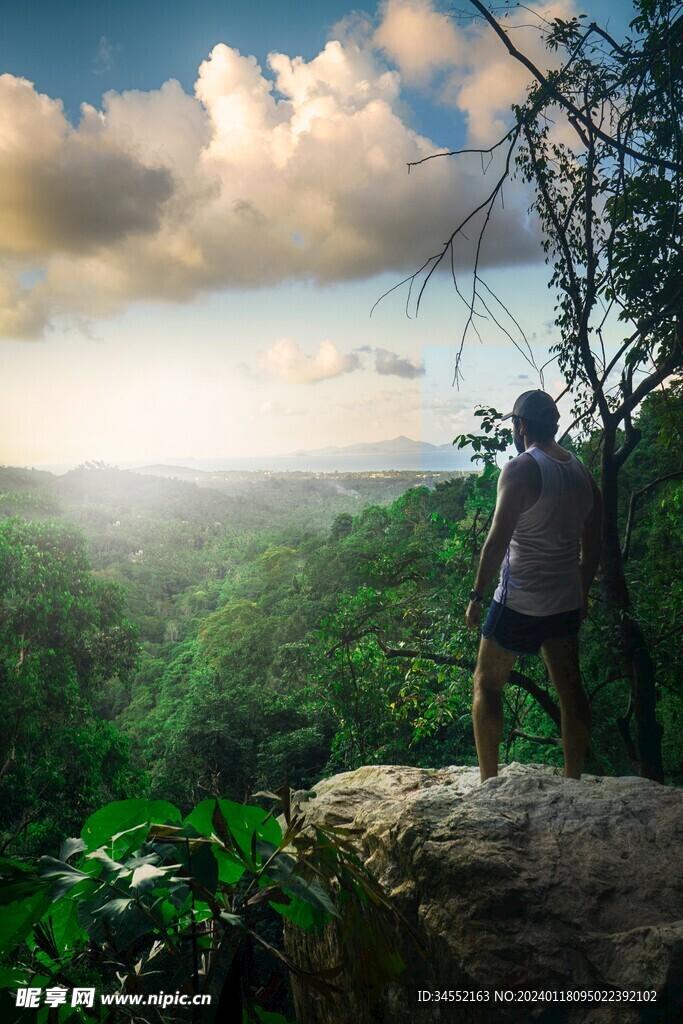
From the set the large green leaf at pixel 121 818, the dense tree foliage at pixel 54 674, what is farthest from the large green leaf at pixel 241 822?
the dense tree foliage at pixel 54 674

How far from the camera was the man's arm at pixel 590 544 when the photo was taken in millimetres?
2018

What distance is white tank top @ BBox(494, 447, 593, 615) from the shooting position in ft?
6.23

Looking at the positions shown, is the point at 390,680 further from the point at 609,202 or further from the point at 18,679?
the point at 18,679

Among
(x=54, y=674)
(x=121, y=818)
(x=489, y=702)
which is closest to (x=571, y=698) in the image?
(x=489, y=702)

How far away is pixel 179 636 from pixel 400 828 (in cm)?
2279

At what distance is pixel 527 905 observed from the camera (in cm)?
122

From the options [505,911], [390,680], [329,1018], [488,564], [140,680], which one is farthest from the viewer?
[140,680]

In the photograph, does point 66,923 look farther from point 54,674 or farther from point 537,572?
point 54,674

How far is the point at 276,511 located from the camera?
27375 mm

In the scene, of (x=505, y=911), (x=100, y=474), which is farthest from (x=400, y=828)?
(x=100, y=474)

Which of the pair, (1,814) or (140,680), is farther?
(140,680)

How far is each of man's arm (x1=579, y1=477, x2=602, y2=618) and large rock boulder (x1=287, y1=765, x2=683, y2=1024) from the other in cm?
62

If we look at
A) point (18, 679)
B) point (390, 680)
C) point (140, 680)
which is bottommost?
point (140, 680)

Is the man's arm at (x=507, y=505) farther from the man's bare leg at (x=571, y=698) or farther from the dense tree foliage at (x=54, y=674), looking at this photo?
the dense tree foliage at (x=54, y=674)
